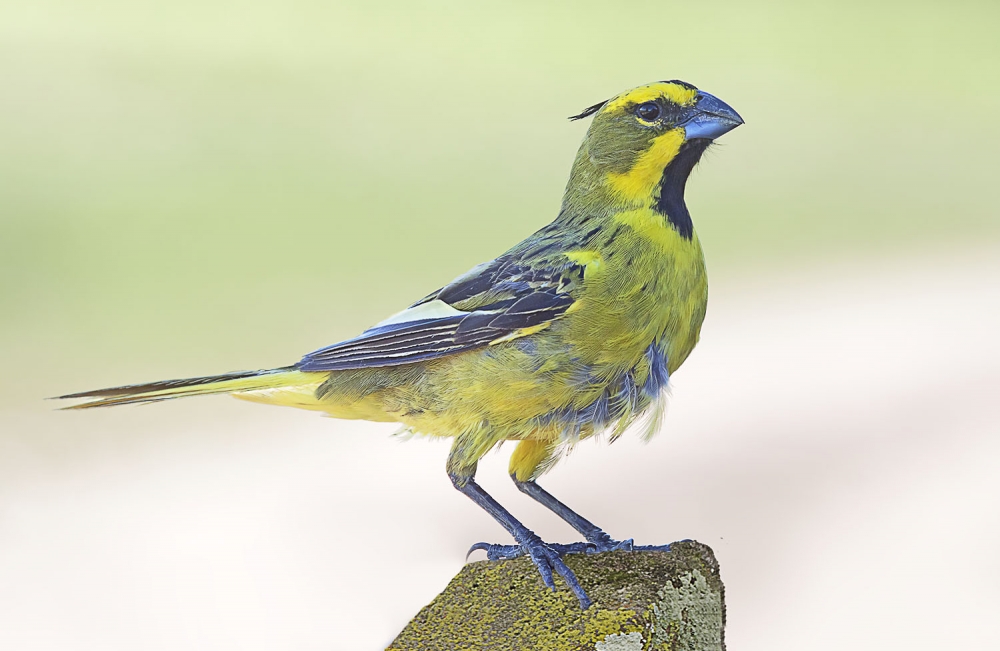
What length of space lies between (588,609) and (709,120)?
1.65m

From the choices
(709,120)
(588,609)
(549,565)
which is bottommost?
(588,609)

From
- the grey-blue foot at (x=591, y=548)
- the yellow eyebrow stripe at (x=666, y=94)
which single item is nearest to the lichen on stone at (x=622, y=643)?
the grey-blue foot at (x=591, y=548)

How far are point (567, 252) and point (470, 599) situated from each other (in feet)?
4.12

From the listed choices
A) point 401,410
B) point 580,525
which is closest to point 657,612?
point 580,525

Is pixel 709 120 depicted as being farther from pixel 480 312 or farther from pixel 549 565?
pixel 549 565

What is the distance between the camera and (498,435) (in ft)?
Result: 12.7

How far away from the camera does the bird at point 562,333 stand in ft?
12.4

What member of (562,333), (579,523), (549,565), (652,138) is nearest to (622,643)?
(549,565)

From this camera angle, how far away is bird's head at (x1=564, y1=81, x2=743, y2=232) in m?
3.88

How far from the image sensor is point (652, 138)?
390cm

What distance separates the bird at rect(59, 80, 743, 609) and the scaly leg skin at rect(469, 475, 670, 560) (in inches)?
7.6

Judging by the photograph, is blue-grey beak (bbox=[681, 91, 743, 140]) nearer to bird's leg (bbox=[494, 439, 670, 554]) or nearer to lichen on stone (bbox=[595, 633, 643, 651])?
bird's leg (bbox=[494, 439, 670, 554])

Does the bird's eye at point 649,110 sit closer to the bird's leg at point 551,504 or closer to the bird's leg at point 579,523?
the bird's leg at point 551,504

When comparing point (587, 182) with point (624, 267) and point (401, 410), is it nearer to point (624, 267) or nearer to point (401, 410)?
point (624, 267)
